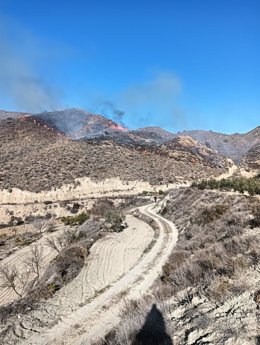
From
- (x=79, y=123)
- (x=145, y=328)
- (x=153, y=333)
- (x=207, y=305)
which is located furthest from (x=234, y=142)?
(x=153, y=333)

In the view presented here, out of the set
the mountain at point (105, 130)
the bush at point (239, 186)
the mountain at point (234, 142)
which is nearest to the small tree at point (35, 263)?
the bush at point (239, 186)

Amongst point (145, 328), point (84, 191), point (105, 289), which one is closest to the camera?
point (145, 328)

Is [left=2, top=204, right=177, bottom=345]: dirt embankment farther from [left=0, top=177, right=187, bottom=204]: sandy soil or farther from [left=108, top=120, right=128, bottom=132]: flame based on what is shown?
[left=108, top=120, right=128, bottom=132]: flame

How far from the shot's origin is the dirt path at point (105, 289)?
1143 cm

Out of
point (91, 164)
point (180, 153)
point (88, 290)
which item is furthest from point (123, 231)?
point (180, 153)

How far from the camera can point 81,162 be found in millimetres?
78062

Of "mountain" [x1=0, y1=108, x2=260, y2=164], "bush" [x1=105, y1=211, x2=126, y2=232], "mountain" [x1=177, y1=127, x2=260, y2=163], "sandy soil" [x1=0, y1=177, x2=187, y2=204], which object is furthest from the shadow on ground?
"mountain" [x1=177, y1=127, x2=260, y2=163]

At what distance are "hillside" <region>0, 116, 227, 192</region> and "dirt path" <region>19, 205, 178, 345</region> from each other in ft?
154

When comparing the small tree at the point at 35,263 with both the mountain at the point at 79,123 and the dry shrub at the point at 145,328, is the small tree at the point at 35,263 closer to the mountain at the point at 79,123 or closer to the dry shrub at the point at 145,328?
the dry shrub at the point at 145,328

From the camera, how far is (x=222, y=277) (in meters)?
10.5

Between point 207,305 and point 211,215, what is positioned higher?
point 211,215

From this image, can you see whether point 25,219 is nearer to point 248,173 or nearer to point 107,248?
point 107,248

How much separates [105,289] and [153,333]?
731 centimetres

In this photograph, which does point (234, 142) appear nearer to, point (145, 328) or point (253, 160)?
point (253, 160)
